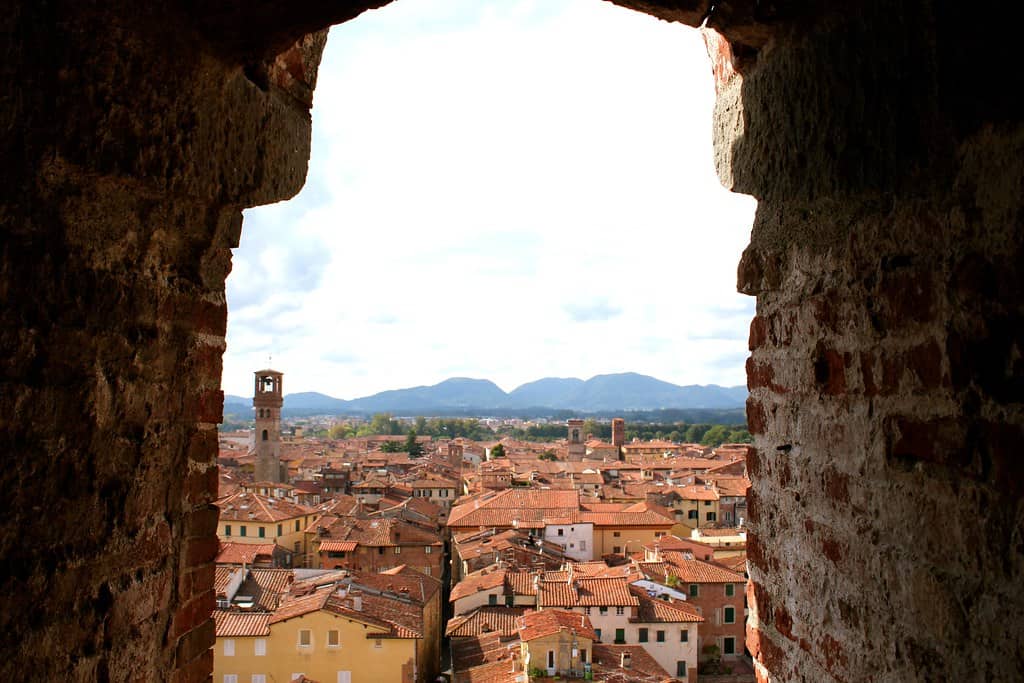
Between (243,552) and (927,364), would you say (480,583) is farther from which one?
(927,364)

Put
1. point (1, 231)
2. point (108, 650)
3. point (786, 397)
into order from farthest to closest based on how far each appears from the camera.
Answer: point (786, 397) → point (108, 650) → point (1, 231)

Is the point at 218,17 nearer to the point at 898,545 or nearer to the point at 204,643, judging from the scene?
the point at 204,643

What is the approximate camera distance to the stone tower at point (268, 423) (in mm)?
49438

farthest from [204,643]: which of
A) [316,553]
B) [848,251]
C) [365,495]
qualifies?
[365,495]

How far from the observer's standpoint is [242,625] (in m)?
19.3

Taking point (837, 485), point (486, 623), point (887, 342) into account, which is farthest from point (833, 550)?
point (486, 623)

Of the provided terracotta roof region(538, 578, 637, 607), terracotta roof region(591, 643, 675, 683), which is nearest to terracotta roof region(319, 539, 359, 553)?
terracotta roof region(538, 578, 637, 607)

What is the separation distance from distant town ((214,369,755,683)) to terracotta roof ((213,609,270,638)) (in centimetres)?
5

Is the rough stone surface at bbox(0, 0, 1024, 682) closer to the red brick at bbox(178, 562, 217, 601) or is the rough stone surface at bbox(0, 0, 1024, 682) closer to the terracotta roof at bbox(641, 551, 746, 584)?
the red brick at bbox(178, 562, 217, 601)

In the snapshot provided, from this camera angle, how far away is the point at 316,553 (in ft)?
106

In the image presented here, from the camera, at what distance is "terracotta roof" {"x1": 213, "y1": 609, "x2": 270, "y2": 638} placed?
18.9m

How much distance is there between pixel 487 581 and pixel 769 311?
875 inches

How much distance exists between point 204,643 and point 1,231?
1.35 m

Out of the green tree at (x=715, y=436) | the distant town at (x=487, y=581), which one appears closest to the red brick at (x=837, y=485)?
the distant town at (x=487, y=581)
